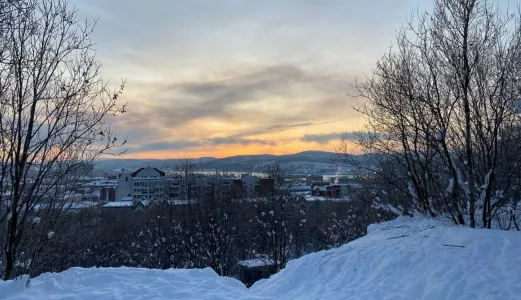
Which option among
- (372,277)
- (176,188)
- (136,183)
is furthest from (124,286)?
(136,183)

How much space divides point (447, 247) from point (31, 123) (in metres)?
7.26

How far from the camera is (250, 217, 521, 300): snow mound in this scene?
5.73 metres

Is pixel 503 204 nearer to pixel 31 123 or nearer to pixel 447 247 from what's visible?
pixel 447 247

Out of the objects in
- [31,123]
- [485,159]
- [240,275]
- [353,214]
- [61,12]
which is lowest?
[240,275]

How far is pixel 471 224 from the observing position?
826 cm

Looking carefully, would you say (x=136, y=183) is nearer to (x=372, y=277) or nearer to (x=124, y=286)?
(x=124, y=286)

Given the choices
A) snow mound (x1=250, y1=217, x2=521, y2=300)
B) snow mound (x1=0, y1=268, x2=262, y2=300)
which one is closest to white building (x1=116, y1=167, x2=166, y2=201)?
snow mound (x1=0, y1=268, x2=262, y2=300)

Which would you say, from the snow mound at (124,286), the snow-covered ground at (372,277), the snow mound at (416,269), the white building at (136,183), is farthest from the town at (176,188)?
the snow mound at (416,269)

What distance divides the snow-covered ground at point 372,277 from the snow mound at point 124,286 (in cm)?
1

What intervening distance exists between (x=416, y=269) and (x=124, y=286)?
4.95m

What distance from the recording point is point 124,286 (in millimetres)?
6988

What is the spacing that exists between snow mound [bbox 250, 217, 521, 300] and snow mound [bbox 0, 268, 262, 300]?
138 cm

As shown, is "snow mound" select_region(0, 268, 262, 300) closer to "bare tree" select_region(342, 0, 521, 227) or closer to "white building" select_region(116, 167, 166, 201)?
"bare tree" select_region(342, 0, 521, 227)

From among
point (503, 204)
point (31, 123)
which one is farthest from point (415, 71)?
point (31, 123)
